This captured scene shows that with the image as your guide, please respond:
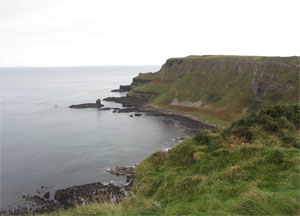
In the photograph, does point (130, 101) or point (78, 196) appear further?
point (130, 101)

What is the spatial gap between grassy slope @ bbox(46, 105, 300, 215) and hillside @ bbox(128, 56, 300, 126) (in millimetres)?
45923

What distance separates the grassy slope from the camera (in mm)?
11125

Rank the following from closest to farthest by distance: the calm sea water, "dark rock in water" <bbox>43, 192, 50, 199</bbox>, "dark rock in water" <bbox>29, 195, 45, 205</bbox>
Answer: "dark rock in water" <bbox>29, 195, 45, 205</bbox>
"dark rock in water" <bbox>43, 192, 50, 199</bbox>
the calm sea water

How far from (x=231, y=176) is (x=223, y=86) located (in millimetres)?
91118

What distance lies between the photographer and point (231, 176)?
16.8m

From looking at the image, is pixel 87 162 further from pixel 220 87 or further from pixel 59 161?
pixel 220 87

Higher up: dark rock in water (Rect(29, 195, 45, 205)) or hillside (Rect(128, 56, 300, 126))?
hillside (Rect(128, 56, 300, 126))

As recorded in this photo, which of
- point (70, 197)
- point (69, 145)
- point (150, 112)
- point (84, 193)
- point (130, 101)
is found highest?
point (130, 101)

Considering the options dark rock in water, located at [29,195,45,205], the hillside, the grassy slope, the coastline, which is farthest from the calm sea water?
the hillside

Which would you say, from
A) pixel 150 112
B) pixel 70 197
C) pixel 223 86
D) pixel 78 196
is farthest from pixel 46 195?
pixel 223 86

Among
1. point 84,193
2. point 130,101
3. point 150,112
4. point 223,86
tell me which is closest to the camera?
point 84,193

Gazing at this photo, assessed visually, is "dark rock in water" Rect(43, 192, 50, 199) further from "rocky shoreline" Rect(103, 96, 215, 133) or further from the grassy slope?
"rocky shoreline" Rect(103, 96, 215, 133)

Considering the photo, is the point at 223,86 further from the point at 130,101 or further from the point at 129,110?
the point at 130,101

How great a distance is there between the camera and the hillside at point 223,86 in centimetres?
8412
